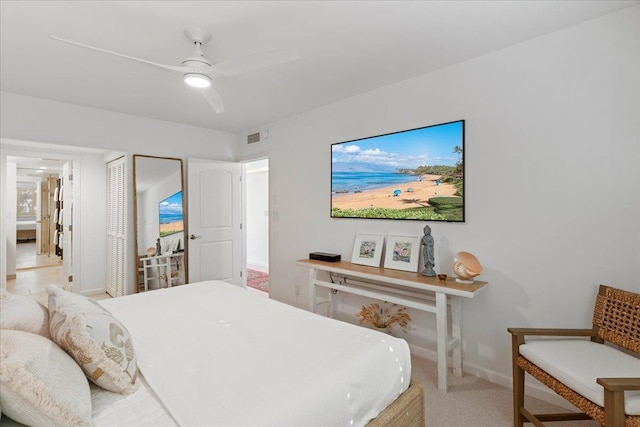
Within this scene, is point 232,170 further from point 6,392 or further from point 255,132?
point 6,392

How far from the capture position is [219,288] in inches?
100

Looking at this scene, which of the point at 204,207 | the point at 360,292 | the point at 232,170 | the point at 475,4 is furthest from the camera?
the point at 232,170

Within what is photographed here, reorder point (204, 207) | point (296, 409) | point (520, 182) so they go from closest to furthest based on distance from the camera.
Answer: point (296, 409)
point (520, 182)
point (204, 207)

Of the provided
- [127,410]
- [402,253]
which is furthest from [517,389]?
[127,410]

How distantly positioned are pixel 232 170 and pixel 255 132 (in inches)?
27.3

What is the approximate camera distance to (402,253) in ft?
9.53

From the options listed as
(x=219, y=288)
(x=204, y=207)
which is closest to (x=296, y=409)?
(x=219, y=288)

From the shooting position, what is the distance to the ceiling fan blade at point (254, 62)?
1875 mm

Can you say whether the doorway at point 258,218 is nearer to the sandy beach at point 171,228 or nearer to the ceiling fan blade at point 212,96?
the sandy beach at point 171,228

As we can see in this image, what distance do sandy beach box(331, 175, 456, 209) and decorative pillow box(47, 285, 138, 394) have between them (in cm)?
237

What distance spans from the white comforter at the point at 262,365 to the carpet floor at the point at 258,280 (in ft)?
11.0

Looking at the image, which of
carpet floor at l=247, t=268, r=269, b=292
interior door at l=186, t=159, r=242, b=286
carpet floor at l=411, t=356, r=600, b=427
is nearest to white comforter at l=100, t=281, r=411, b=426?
carpet floor at l=411, t=356, r=600, b=427

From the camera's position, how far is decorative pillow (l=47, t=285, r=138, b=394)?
1.12 m

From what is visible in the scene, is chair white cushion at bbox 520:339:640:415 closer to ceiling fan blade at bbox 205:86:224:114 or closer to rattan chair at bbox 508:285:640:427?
rattan chair at bbox 508:285:640:427
